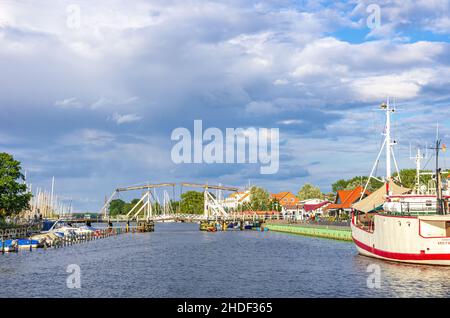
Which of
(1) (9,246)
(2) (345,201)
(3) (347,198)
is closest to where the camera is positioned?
(1) (9,246)

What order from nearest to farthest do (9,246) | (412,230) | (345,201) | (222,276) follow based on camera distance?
(412,230)
(222,276)
(9,246)
(345,201)

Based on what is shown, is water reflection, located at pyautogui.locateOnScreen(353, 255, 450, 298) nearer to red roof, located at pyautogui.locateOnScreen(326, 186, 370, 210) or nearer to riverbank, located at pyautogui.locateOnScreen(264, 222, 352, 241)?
riverbank, located at pyautogui.locateOnScreen(264, 222, 352, 241)

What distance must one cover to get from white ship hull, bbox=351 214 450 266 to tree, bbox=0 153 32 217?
77.5 m

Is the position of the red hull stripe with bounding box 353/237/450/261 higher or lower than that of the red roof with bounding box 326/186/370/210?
lower

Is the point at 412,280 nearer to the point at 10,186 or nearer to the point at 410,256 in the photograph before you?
the point at 410,256

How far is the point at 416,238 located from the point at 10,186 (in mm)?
82855

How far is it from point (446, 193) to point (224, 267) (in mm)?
26586

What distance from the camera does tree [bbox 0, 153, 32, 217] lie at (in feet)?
343

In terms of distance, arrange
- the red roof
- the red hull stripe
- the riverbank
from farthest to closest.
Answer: the red roof < the riverbank < the red hull stripe

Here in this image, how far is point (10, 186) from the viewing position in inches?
4136

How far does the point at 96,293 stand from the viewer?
4231cm

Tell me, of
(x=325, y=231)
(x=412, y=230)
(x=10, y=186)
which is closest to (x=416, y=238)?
(x=412, y=230)

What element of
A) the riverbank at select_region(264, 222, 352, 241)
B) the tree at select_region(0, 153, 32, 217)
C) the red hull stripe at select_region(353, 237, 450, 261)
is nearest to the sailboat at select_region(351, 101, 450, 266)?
the red hull stripe at select_region(353, 237, 450, 261)
